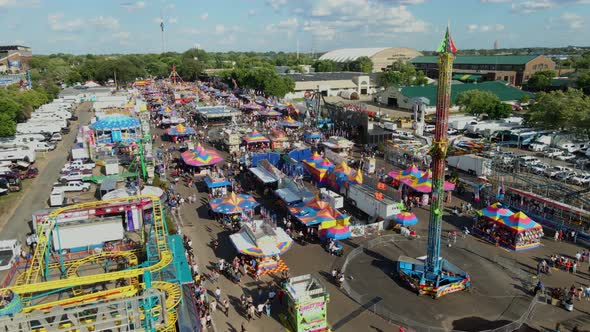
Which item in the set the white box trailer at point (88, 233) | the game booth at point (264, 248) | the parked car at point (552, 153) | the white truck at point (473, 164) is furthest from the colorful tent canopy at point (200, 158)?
the parked car at point (552, 153)

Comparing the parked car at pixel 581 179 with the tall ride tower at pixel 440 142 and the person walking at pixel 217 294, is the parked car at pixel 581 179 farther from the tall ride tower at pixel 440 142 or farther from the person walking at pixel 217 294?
the person walking at pixel 217 294

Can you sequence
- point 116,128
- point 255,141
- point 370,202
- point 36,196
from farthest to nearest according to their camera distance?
point 255,141 → point 116,128 → point 36,196 → point 370,202

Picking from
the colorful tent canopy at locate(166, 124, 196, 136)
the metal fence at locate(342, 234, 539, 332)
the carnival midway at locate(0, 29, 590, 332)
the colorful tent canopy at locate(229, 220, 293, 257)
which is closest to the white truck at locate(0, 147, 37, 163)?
the carnival midway at locate(0, 29, 590, 332)

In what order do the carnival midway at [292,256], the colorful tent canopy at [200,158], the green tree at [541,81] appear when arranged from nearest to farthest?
the carnival midway at [292,256] → the colorful tent canopy at [200,158] → the green tree at [541,81]

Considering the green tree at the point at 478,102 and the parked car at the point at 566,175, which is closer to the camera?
the parked car at the point at 566,175

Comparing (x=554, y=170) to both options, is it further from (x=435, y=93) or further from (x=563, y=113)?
(x=435, y=93)

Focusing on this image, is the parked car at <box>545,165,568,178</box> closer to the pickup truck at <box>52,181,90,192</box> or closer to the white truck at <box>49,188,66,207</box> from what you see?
the pickup truck at <box>52,181,90,192</box>

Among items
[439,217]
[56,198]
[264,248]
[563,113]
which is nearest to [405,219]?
[439,217]
